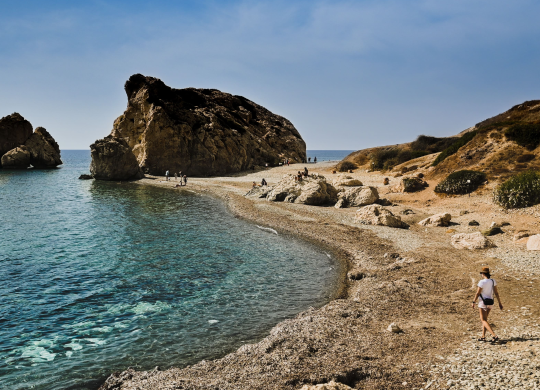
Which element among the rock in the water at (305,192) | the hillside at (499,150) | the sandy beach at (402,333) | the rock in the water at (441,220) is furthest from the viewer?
the rock in the water at (305,192)

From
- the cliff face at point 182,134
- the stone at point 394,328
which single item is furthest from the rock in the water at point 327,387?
the cliff face at point 182,134

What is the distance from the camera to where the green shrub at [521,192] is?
2386cm

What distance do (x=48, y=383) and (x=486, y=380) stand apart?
Answer: 11.0 meters

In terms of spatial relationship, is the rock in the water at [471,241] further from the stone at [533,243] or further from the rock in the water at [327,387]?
the rock in the water at [327,387]

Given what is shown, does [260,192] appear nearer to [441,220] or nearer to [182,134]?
[441,220]

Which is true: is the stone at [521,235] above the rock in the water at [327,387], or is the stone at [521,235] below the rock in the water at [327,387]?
above

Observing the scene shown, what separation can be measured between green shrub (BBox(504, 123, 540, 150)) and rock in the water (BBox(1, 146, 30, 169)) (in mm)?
109003

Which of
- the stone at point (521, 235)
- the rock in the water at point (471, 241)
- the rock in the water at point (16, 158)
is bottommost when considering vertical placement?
the rock in the water at point (471, 241)

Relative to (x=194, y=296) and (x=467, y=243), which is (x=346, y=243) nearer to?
(x=467, y=243)

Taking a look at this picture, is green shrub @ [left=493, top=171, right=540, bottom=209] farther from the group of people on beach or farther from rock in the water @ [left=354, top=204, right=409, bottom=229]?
the group of people on beach

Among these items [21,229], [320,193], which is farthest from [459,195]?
[21,229]

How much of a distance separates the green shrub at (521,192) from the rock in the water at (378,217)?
741 centimetres

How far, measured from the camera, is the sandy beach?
8.49 meters

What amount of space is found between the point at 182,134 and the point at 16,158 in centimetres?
5768
